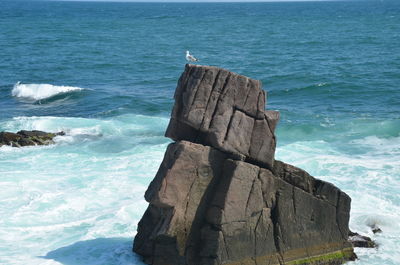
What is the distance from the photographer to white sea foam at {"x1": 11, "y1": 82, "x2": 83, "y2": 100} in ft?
158

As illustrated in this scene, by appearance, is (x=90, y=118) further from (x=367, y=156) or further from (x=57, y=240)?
(x=57, y=240)

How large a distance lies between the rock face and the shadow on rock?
0.68 m

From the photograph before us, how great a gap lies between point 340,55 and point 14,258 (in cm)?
5233

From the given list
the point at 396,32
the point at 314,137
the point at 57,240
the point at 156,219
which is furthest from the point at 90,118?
the point at 396,32

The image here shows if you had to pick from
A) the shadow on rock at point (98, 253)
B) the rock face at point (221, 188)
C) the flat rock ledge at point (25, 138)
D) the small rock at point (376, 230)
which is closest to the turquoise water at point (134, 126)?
the shadow on rock at point (98, 253)

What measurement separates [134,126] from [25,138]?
671 centimetres

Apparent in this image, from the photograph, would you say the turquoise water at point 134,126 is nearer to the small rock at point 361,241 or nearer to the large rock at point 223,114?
the small rock at point 361,241

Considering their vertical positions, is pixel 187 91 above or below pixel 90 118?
above

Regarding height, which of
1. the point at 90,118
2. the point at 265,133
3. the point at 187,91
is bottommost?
the point at 90,118

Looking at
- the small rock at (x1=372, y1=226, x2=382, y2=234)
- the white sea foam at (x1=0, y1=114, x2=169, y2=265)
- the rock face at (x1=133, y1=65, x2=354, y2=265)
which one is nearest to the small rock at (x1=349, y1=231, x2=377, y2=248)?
the small rock at (x1=372, y1=226, x2=382, y2=234)

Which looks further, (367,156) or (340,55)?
(340,55)

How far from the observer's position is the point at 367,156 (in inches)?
1179

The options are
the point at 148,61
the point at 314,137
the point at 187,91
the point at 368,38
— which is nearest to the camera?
the point at 187,91

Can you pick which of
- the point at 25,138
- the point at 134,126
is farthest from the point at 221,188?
the point at 134,126
